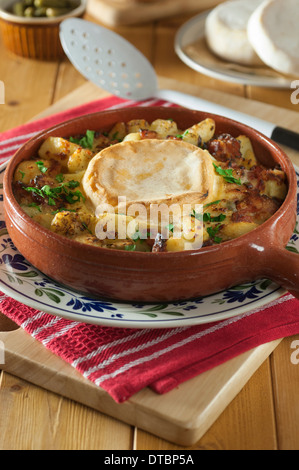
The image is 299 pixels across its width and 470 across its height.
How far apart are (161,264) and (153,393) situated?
1.30 feet

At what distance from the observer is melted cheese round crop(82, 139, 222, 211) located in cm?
231

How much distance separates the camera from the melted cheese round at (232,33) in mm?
3949

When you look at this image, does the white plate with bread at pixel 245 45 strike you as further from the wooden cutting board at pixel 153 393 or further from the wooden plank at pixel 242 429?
the wooden plank at pixel 242 429

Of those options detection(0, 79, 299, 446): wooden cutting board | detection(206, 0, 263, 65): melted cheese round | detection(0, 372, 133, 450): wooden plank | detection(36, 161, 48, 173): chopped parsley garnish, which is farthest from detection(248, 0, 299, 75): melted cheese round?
detection(0, 372, 133, 450): wooden plank

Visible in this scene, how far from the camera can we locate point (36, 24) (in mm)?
4098

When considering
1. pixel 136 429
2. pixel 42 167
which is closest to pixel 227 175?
pixel 42 167

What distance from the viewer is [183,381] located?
2002 millimetres

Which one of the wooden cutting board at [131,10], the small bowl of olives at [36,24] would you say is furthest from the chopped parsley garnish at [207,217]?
the wooden cutting board at [131,10]

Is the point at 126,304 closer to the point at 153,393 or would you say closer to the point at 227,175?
the point at 153,393

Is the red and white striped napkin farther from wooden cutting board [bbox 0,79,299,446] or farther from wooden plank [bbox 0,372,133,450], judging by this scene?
wooden plank [bbox 0,372,133,450]

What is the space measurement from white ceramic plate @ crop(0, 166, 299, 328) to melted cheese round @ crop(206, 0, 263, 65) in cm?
217

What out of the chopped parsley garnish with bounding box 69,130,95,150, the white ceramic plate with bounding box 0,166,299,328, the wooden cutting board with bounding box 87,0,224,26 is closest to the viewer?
the white ceramic plate with bounding box 0,166,299,328

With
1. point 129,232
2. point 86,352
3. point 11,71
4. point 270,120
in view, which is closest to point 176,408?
point 86,352

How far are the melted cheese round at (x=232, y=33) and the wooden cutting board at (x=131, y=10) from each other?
885 millimetres
